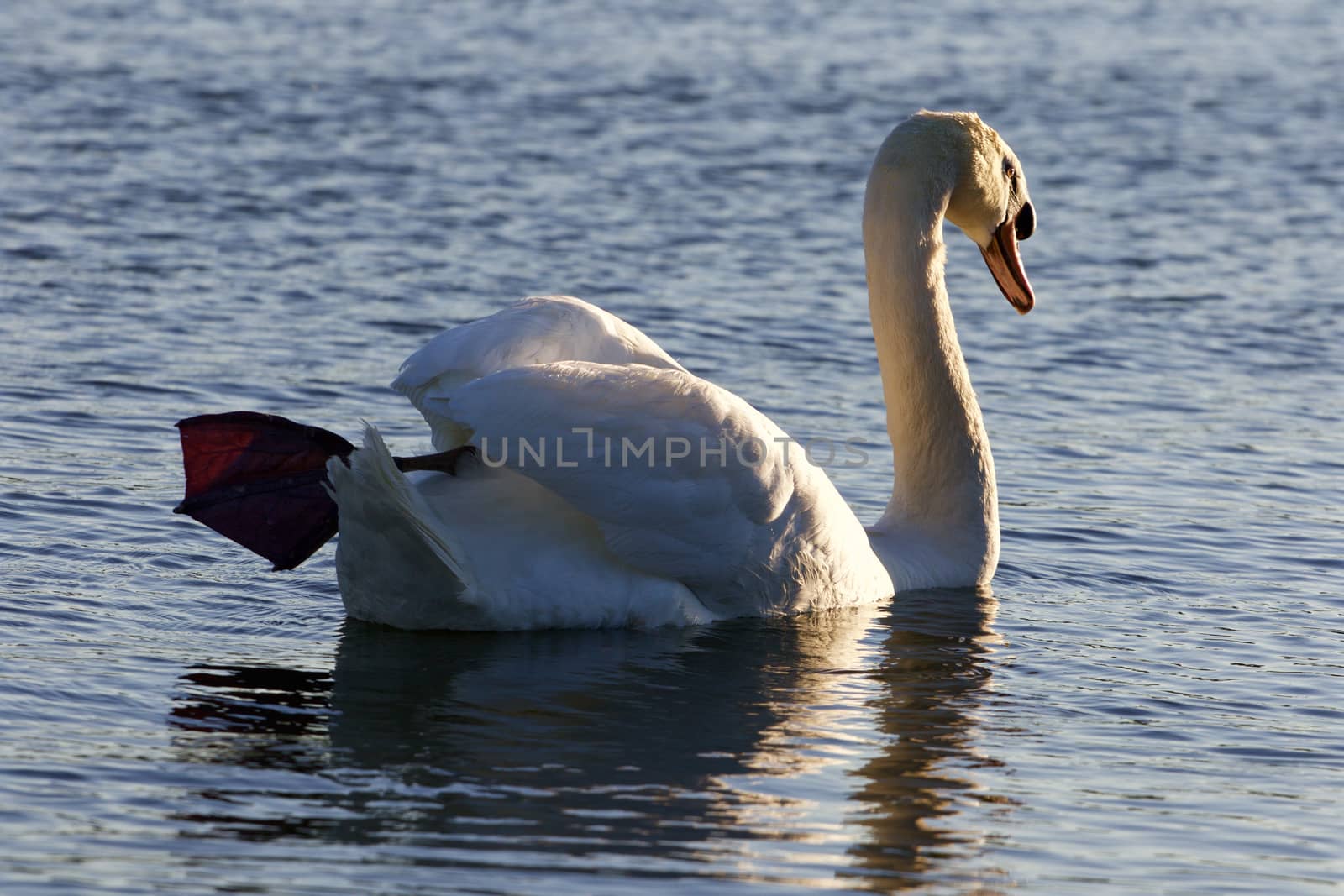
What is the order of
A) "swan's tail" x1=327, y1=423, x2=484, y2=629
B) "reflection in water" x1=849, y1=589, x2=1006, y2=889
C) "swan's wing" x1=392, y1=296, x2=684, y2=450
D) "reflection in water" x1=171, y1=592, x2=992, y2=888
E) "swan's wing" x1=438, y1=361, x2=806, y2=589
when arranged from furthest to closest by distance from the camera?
1. "swan's wing" x1=392, y1=296, x2=684, y2=450
2. "swan's wing" x1=438, y1=361, x2=806, y2=589
3. "swan's tail" x1=327, y1=423, x2=484, y2=629
4. "reflection in water" x1=849, y1=589, x2=1006, y2=889
5. "reflection in water" x1=171, y1=592, x2=992, y2=888

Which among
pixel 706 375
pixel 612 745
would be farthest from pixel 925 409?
pixel 706 375

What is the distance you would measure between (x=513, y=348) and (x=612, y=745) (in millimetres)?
1657

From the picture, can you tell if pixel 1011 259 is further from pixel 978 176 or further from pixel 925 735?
pixel 925 735

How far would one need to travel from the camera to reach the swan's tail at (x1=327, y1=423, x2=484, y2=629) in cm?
638

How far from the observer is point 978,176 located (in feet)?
27.1

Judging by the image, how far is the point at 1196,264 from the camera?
1503cm

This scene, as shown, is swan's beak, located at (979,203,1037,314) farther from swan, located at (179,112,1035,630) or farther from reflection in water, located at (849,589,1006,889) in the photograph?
swan, located at (179,112,1035,630)

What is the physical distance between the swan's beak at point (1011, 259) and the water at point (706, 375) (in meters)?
1.15

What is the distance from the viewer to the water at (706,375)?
543cm

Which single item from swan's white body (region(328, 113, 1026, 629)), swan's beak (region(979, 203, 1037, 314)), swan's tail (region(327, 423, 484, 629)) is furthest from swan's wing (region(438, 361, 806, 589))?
swan's beak (region(979, 203, 1037, 314))

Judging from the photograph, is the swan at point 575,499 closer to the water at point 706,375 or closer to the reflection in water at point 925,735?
the water at point 706,375

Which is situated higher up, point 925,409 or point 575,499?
point 925,409

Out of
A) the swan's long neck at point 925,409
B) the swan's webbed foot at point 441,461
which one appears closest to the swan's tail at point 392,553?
the swan's webbed foot at point 441,461

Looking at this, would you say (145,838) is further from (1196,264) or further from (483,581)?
(1196,264)
